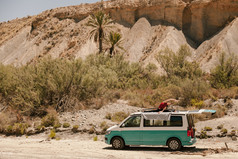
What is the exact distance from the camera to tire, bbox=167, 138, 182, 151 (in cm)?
998

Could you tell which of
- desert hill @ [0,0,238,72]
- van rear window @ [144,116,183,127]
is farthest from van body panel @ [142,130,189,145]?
desert hill @ [0,0,238,72]

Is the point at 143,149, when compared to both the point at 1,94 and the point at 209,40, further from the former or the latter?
the point at 209,40

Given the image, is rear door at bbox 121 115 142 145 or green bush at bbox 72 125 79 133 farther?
green bush at bbox 72 125 79 133

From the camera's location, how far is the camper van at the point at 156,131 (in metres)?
9.95

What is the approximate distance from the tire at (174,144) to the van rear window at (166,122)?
0.52 meters

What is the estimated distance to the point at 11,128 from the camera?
1606 centimetres

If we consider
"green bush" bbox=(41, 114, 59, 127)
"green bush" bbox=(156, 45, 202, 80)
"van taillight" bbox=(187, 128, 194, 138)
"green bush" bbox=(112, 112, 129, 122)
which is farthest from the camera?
"green bush" bbox=(156, 45, 202, 80)

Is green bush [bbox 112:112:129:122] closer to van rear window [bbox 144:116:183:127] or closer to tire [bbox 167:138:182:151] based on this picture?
van rear window [bbox 144:116:183:127]

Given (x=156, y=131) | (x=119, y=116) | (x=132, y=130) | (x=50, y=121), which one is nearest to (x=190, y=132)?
(x=156, y=131)

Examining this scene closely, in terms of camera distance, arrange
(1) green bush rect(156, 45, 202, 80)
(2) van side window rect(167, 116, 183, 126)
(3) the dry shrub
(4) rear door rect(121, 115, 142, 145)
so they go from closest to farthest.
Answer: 1. (2) van side window rect(167, 116, 183, 126)
2. (4) rear door rect(121, 115, 142, 145)
3. (3) the dry shrub
4. (1) green bush rect(156, 45, 202, 80)

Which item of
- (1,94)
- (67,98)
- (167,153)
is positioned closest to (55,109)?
(67,98)

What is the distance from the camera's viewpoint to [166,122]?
1020cm

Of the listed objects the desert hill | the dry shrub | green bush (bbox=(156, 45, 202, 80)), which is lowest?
the dry shrub

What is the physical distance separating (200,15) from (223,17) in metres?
3.60
